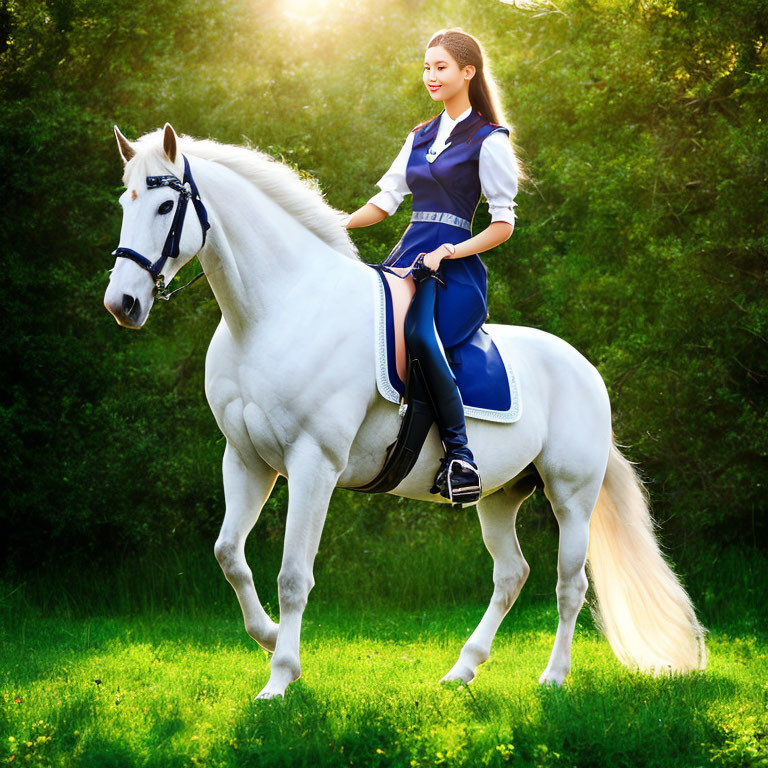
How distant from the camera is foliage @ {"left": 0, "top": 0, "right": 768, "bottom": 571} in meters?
9.20

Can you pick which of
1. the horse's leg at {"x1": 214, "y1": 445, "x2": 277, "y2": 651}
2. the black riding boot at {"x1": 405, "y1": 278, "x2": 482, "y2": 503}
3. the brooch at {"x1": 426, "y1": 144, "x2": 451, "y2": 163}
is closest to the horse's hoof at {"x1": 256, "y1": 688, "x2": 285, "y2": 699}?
the horse's leg at {"x1": 214, "y1": 445, "x2": 277, "y2": 651}

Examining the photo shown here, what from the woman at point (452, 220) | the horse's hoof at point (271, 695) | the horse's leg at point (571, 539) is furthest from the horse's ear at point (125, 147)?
the horse's leg at point (571, 539)

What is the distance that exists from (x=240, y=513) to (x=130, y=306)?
1.17m

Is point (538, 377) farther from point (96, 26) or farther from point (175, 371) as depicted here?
point (96, 26)

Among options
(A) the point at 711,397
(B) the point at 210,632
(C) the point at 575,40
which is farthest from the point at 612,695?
(C) the point at 575,40

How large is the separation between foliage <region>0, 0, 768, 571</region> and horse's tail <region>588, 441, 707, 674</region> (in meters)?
3.36

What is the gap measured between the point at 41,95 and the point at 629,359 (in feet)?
20.5

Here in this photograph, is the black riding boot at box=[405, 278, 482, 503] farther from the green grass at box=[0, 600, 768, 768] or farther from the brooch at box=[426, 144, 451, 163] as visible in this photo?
the green grass at box=[0, 600, 768, 768]

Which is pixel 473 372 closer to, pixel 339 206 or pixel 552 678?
pixel 552 678

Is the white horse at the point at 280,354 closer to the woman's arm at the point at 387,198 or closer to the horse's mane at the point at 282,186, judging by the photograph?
the horse's mane at the point at 282,186

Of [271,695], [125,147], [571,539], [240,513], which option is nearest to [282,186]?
[125,147]

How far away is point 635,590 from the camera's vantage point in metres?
5.88

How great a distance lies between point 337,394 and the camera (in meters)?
4.54

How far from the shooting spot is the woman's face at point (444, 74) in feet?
16.3
